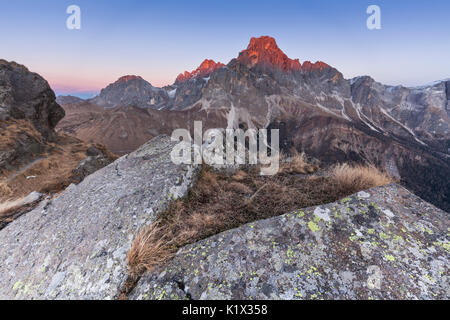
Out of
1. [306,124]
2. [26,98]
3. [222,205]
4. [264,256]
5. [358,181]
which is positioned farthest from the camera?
[306,124]

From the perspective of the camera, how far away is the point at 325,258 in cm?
214

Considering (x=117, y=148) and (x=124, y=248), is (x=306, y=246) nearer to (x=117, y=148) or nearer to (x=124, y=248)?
(x=124, y=248)

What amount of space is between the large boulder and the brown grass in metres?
19.5

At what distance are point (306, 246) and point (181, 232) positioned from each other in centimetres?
168

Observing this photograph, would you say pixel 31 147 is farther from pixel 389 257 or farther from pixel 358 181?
pixel 389 257

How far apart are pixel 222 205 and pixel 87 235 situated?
7.31ft

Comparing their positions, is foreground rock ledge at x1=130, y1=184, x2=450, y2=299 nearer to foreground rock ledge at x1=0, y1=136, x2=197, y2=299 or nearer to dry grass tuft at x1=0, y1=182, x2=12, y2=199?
foreground rock ledge at x1=0, y1=136, x2=197, y2=299

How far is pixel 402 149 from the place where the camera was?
406 ft

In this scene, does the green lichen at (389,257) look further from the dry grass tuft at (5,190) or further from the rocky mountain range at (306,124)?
the rocky mountain range at (306,124)

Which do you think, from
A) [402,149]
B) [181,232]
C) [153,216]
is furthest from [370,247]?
[402,149]

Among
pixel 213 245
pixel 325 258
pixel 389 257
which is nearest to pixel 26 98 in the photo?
pixel 213 245

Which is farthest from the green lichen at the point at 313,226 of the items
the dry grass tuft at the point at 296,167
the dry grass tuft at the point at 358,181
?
the dry grass tuft at the point at 296,167

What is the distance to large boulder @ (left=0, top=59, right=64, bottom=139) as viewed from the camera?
51.3 ft

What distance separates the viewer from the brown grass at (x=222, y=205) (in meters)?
2.47
